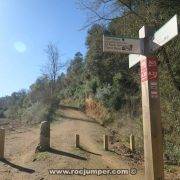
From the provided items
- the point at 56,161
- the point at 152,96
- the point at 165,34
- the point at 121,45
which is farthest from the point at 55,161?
the point at 165,34

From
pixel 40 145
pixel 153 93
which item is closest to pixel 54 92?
pixel 40 145

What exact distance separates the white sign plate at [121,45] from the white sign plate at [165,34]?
27 cm

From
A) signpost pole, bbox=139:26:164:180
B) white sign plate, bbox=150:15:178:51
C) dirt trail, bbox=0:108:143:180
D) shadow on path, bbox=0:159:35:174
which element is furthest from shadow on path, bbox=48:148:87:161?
white sign plate, bbox=150:15:178:51

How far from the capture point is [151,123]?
17.5ft

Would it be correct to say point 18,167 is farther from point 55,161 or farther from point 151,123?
point 151,123

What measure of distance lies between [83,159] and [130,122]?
10918 mm

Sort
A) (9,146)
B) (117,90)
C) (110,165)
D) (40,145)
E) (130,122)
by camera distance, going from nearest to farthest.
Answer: (110,165) < (40,145) < (9,146) < (130,122) < (117,90)

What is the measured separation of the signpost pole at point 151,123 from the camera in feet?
17.1

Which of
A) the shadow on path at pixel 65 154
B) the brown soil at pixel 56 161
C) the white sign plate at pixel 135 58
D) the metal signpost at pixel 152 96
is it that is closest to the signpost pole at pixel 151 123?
the metal signpost at pixel 152 96

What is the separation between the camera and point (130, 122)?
23.5 meters

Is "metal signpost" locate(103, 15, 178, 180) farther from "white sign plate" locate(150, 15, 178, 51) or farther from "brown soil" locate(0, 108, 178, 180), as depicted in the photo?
"brown soil" locate(0, 108, 178, 180)

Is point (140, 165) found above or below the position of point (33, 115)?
below

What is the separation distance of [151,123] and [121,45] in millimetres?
1430

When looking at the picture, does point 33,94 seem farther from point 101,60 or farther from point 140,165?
point 140,165
